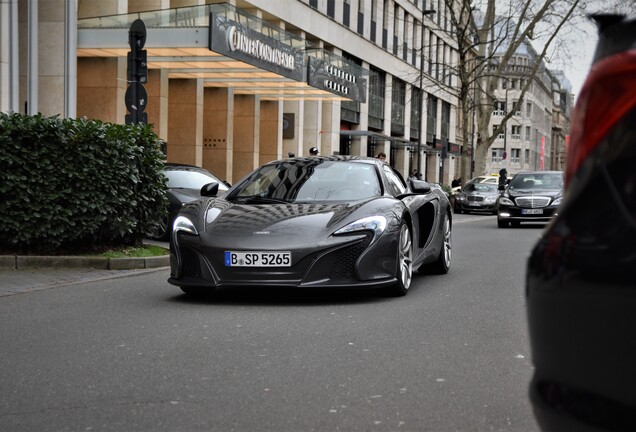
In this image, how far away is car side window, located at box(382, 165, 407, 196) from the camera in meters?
9.29

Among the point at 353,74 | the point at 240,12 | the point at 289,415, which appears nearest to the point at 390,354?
the point at 289,415

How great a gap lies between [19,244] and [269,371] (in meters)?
6.74

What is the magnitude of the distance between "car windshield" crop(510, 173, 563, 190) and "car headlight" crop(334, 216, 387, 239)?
56.9 feet

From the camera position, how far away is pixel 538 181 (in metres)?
25.0

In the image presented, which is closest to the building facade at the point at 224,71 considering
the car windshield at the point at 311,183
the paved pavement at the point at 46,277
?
the paved pavement at the point at 46,277

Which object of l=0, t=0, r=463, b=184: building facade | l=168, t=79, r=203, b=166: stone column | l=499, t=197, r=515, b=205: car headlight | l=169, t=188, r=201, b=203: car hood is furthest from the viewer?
l=168, t=79, r=203, b=166: stone column

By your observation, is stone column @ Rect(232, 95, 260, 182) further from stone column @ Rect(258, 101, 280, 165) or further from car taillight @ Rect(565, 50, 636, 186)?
car taillight @ Rect(565, 50, 636, 186)

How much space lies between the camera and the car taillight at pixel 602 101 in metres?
2.22

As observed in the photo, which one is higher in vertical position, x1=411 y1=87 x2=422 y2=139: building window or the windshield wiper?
x1=411 y1=87 x2=422 y2=139: building window

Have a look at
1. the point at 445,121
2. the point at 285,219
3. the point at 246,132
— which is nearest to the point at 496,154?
the point at 445,121

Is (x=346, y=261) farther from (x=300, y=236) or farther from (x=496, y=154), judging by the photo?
(x=496, y=154)

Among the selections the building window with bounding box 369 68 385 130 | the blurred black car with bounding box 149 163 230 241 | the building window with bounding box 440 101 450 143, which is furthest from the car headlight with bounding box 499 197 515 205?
the building window with bounding box 440 101 450 143

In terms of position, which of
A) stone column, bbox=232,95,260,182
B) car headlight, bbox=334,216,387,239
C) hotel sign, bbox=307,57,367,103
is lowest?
car headlight, bbox=334,216,387,239

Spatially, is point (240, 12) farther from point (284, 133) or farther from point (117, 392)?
point (117, 392)
